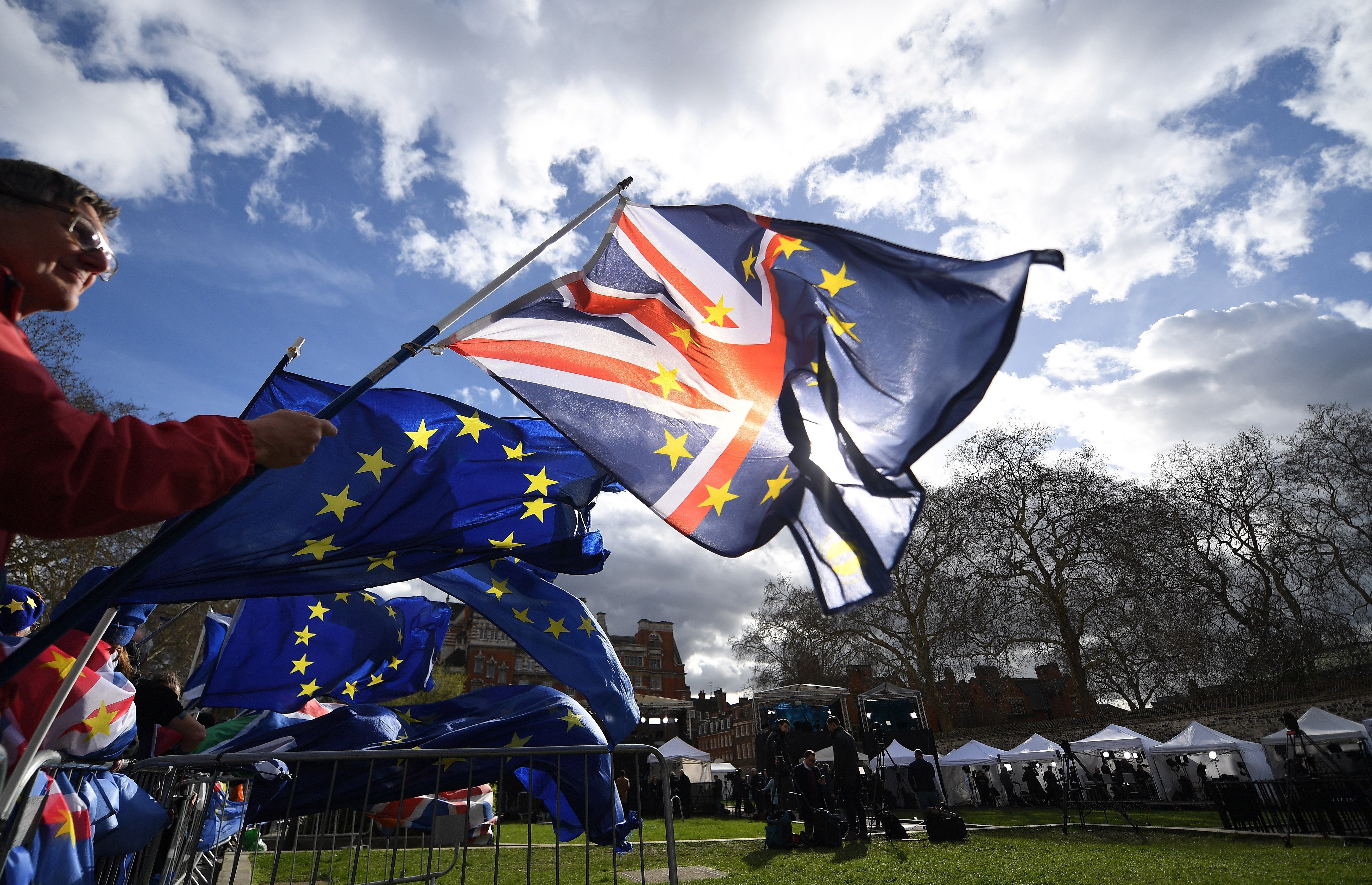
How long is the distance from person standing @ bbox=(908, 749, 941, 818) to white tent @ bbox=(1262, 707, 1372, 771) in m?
7.17

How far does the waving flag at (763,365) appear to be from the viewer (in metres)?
3.39

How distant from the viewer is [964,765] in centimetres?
2583

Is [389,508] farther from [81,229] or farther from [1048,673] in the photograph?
[1048,673]

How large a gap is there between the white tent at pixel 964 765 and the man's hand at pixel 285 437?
25481 mm

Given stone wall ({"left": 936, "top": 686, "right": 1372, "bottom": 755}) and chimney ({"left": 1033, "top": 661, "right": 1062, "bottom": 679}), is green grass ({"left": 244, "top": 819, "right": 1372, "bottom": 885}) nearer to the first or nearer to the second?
stone wall ({"left": 936, "top": 686, "right": 1372, "bottom": 755})

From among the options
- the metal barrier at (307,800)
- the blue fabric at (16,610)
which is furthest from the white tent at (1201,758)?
the blue fabric at (16,610)

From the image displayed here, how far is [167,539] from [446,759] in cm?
188

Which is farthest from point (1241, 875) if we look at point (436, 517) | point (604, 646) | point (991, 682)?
point (991, 682)

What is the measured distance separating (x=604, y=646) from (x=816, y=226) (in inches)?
127

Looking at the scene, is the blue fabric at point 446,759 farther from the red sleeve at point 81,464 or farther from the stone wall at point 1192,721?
the stone wall at point 1192,721

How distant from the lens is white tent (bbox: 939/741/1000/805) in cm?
2497

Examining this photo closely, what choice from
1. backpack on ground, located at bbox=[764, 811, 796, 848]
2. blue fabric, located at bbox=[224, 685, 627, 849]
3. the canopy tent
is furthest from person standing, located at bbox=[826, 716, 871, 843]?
the canopy tent

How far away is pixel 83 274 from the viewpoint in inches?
71.3

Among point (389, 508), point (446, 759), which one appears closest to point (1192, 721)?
point (446, 759)
